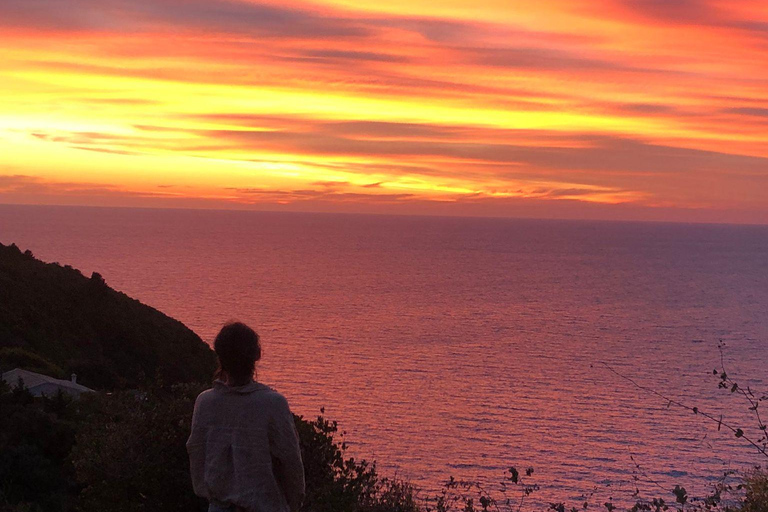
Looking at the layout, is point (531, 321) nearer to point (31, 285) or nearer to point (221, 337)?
point (31, 285)

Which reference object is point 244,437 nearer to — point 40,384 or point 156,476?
point 156,476

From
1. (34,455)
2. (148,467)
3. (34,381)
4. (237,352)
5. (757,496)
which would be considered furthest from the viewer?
(34,381)

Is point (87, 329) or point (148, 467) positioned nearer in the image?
point (148, 467)

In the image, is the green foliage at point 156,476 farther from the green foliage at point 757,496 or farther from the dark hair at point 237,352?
the dark hair at point 237,352

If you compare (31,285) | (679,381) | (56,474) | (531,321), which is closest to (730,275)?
(531,321)

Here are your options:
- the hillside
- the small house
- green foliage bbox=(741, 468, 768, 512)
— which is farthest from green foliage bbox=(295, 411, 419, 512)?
the hillside

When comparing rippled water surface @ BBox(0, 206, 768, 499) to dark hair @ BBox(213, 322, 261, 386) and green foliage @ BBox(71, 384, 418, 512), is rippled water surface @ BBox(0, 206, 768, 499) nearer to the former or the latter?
green foliage @ BBox(71, 384, 418, 512)

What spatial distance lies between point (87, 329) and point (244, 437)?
158ft

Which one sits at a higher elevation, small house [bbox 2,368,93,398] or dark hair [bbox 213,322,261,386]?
dark hair [bbox 213,322,261,386]

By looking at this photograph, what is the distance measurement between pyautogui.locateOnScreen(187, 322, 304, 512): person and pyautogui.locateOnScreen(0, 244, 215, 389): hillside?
37.9 metres

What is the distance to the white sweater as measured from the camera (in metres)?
4.86

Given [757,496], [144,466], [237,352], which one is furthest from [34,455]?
[757,496]

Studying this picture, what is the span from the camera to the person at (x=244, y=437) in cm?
→ 486

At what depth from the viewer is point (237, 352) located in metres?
4.86
